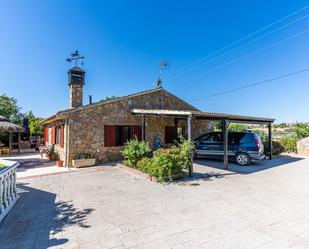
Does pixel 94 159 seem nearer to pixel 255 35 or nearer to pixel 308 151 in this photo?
pixel 255 35

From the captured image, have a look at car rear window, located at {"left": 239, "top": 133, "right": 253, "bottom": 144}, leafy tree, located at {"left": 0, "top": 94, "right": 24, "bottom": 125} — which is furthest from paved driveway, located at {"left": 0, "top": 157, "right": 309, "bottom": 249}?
leafy tree, located at {"left": 0, "top": 94, "right": 24, "bottom": 125}

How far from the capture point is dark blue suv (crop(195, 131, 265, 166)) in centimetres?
955

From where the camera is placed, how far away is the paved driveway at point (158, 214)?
119 inches

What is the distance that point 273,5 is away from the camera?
31.7ft

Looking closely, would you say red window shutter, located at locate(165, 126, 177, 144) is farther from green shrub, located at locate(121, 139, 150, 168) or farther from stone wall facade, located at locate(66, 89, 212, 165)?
green shrub, located at locate(121, 139, 150, 168)

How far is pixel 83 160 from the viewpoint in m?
9.28

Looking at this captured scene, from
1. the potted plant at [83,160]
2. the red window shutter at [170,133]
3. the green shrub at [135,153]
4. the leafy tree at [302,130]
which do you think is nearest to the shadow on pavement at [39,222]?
the green shrub at [135,153]

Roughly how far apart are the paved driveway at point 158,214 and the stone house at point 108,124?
10.4 feet

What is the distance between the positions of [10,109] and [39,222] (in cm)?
2849

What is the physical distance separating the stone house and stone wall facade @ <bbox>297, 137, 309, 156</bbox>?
8827 mm

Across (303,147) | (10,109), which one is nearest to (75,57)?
(303,147)

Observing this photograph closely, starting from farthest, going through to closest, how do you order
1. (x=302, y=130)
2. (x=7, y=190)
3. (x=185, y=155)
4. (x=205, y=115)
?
(x=302, y=130) < (x=205, y=115) < (x=185, y=155) < (x=7, y=190)

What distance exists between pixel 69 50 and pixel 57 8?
3.56 metres

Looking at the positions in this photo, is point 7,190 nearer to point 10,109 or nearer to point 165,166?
point 165,166
